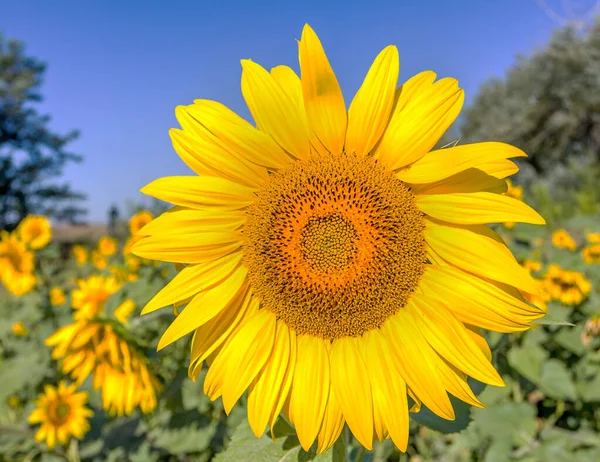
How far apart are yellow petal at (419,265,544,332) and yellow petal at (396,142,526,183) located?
0.75 ft

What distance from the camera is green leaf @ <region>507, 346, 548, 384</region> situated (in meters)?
3.21

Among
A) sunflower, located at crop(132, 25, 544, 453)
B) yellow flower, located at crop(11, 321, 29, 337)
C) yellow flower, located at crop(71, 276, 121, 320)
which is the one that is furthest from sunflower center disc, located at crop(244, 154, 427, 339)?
yellow flower, located at crop(11, 321, 29, 337)

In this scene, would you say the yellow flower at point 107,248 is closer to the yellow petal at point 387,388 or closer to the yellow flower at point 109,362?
the yellow flower at point 109,362

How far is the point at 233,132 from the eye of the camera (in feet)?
3.79

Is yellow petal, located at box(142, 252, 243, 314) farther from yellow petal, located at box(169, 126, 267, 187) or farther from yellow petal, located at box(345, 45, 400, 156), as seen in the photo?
yellow petal, located at box(345, 45, 400, 156)

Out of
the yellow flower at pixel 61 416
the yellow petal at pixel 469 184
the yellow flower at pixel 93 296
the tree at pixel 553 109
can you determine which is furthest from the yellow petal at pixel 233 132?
the tree at pixel 553 109

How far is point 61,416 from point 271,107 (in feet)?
10.2

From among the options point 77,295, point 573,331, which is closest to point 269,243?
point 77,295

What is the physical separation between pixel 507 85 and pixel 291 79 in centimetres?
2271

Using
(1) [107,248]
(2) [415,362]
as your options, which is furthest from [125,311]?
(1) [107,248]

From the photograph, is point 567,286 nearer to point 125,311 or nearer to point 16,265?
point 125,311

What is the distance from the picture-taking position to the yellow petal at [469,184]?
1.08 metres

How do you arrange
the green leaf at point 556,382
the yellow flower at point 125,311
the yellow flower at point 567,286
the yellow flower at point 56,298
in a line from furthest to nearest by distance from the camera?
the yellow flower at point 56,298
the yellow flower at point 567,286
the green leaf at point 556,382
the yellow flower at point 125,311

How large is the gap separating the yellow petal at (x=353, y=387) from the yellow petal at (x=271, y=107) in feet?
1.68
